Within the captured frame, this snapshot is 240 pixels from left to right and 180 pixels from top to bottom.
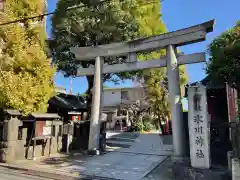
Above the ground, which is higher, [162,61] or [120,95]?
[120,95]

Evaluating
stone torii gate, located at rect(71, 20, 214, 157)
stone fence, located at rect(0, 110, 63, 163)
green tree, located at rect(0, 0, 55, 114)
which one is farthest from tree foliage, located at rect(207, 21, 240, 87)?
green tree, located at rect(0, 0, 55, 114)

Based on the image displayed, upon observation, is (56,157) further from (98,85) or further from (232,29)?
(232,29)

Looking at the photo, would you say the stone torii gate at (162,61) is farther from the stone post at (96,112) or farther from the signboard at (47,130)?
the signboard at (47,130)

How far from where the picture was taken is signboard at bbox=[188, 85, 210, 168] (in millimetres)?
7562

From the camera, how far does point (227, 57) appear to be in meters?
8.80

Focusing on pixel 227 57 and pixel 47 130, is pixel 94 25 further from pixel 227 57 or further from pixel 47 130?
pixel 227 57

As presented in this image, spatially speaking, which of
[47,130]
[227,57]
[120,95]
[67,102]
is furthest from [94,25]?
[120,95]

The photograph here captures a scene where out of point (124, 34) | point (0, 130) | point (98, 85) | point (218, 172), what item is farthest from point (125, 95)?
point (218, 172)

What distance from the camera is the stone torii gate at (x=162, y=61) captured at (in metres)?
10.0

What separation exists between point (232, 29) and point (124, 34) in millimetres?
7445

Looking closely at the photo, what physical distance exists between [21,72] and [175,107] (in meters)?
8.44

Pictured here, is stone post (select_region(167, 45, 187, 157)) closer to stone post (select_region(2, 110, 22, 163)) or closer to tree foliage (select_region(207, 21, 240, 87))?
tree foliage (select_region(207, 21, 240, 87))

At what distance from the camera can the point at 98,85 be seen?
12.8 meters

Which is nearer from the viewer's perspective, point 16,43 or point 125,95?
point 16,43
